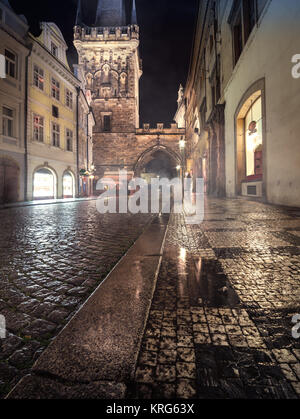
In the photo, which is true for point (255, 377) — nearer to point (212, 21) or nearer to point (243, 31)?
point (243, 31)

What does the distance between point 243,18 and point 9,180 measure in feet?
53.3

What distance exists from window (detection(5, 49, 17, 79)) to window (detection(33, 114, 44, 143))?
2824 mm

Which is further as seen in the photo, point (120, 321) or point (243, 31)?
point (243, 31)

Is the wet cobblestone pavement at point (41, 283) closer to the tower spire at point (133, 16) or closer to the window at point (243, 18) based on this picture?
the window at point (243, 18)

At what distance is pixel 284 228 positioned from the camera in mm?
4223

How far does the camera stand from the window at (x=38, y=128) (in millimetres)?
16719

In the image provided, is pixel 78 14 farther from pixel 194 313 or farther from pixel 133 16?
pixel 194 313

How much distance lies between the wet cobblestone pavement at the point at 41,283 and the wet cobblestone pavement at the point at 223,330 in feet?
2.09

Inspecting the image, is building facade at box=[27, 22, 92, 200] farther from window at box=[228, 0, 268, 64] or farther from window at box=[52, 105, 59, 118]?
window at box=[228, 0, 268, 64]

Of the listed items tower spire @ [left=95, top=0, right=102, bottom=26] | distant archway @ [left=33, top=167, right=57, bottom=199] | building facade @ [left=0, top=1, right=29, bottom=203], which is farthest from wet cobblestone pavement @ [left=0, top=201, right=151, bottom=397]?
tower spire @ [left=95, top=0, right=102, bottom=26]

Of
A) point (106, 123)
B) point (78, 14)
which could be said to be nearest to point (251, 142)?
point (106, 123)

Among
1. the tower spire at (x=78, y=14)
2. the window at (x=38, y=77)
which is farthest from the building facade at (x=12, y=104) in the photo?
the tower spire at (x=78, y=14)

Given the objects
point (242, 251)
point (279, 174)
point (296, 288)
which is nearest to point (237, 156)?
point (279, 174)

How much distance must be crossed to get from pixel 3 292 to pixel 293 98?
9009 millimetres
